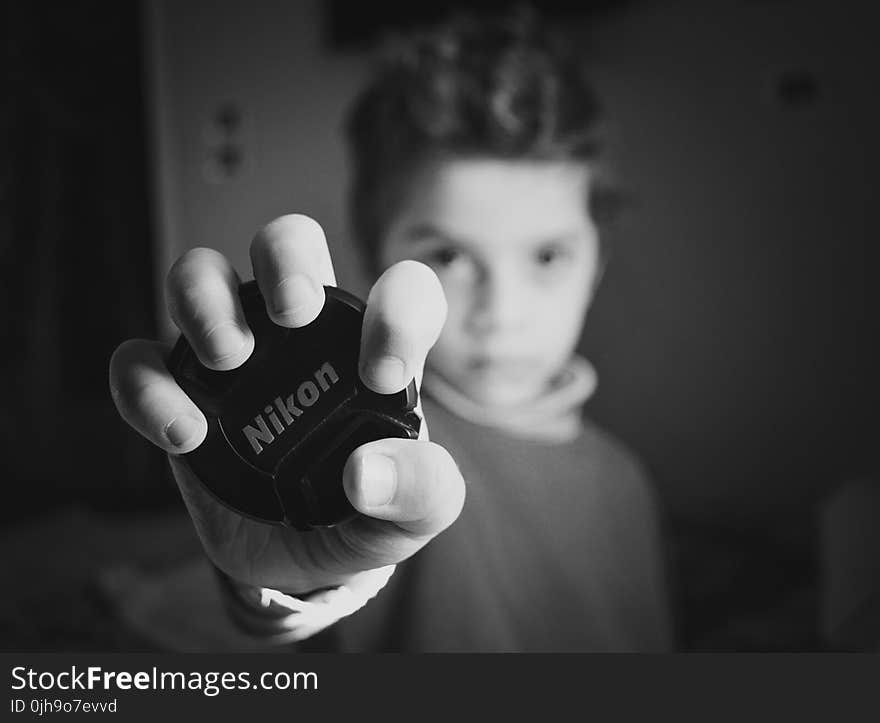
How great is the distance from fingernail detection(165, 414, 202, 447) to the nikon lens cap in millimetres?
12

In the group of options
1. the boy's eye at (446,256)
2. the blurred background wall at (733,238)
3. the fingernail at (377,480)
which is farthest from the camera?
the blurred background wall at (733,238)

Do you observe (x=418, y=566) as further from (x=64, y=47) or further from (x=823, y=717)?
(x=64, y=47)

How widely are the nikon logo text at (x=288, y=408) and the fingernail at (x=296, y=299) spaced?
3cm

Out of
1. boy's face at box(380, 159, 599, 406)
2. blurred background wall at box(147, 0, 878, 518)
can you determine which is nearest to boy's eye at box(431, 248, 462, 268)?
boy's face at box(380, 159, 599, 406)

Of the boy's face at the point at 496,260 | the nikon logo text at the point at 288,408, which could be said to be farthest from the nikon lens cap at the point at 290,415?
the boy's face at the point at 496,260

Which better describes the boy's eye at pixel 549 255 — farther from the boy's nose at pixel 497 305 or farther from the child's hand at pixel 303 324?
the child's hand at pixel 303 324

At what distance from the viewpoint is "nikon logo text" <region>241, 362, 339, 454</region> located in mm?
280

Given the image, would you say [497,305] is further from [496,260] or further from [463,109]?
[463,109]

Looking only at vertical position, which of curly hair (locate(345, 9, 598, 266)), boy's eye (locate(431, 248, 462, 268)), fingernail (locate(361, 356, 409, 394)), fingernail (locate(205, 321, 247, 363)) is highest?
curly hair (locate(345, 9, 598, 266))

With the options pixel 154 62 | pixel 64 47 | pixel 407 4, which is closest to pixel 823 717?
pixel 407 4

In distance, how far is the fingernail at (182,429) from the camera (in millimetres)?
264

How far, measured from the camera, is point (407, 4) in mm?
1123

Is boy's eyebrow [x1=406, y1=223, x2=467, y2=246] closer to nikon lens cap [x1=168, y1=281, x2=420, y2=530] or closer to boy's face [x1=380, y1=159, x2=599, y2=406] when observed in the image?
boy's face [x1=380, y1=159, x2=599, y2=406]

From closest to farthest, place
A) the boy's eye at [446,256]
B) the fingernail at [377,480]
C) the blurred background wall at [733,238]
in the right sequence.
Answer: the fingernail at [377,480] < the boy's eye at [446,256] < the blurred background wall at [733,238]
